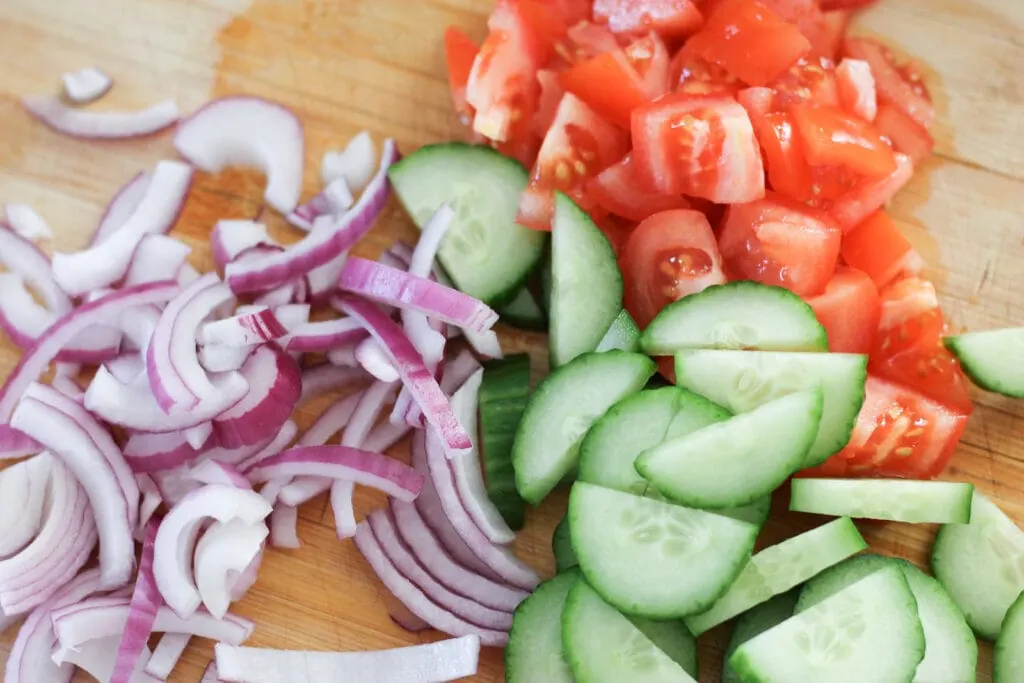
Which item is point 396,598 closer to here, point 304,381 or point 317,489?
point 317,489

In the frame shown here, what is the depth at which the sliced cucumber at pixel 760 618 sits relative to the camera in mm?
2160

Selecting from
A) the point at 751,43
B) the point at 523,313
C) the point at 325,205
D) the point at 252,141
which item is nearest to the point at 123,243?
the point at 252,141

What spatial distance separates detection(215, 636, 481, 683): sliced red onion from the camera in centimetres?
221

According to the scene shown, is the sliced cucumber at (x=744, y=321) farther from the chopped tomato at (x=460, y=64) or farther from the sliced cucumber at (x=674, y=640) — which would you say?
the chopped tomato at (x=460, y=64)

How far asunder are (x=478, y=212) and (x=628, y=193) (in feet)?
1.30

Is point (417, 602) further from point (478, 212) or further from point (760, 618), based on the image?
point (478, 212)

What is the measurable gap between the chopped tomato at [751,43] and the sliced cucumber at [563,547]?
1.22 m

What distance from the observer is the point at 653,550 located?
6.57 feet

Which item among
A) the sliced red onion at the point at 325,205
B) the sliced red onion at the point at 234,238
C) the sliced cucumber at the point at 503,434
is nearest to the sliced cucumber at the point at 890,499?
the sliced cucumber at the point at 503,434

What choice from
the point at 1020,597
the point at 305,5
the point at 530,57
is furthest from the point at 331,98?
the point at 1020,597

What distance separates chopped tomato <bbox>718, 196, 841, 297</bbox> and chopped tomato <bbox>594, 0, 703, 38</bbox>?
1.74ft

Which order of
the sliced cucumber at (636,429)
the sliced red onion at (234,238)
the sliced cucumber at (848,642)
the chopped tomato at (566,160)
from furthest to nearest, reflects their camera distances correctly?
the sliced red onion at (234,238)
the chopped tomato at (566,160)
the sliced cucumber at (636,429)
the sliced cucumber at (848,642)

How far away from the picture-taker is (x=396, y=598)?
7.63 ft

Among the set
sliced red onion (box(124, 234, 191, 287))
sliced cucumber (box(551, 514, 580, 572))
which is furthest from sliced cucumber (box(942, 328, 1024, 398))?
sliced red onion (box(124, 234, 191, 287))
